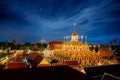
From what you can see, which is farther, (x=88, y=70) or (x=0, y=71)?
(x=88, y=70)

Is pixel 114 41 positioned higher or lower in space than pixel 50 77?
higher

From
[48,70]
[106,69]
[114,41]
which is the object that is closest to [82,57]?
[106,69]

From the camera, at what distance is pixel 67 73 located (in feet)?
22.2

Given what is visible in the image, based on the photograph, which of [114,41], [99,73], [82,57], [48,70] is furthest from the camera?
[114,41]

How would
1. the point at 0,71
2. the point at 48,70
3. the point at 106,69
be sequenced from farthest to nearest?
the point at 106,69, the point at 48,70, the point at 0,71

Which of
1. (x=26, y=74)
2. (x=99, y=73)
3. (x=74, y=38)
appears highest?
(x=74, y=38)

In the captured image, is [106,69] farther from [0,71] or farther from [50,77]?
[0,71]

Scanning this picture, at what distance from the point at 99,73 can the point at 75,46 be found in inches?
1207

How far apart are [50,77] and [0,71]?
2.16 meters

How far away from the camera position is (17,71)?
668 centimetres

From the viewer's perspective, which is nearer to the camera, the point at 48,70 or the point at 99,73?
the point at 48,70

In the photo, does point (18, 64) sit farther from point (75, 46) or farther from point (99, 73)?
point (75, 46)

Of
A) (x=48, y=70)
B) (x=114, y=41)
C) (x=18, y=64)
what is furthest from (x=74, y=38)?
(x=114, y=41)

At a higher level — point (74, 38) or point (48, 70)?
point (74, 38)
